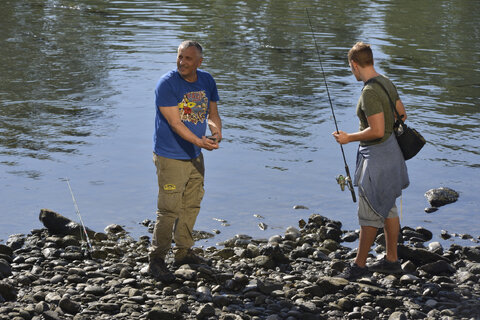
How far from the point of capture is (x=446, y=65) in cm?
2027

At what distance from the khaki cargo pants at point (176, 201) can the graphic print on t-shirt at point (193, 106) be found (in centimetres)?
38

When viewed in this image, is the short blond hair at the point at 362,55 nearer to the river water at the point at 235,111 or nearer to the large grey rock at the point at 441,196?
the river water at the point at 235,111

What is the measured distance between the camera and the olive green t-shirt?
683 cm

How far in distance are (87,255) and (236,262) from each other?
4.81 feet

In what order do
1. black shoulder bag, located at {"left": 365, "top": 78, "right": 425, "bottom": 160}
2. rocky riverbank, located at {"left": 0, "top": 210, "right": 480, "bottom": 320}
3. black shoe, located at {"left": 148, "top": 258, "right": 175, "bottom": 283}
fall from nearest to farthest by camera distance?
rocky riverbank, located at {"left": 0, "top": 210, "right": 480, "bottom": 320}
black shoulder bag, located at {"left": 365, "top": 78, "right": 425, "bottom": 160}
black shoe, located at {"left": 148, "top": 258, "right": 175, "bottom": 283}

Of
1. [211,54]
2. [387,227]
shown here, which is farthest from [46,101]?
[387,227]

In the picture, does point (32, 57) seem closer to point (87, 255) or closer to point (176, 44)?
point (176, 44)

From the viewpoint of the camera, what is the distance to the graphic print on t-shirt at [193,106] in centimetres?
717

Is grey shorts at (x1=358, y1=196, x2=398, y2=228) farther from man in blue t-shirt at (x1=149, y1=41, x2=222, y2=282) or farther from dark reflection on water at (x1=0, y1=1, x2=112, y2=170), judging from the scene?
dark reflection on water at (x1=0, y1=1, x2=112, y2=170)

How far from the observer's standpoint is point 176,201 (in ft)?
24.0

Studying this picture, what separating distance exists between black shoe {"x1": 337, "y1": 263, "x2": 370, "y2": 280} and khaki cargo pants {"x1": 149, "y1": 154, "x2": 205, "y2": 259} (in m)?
1.45

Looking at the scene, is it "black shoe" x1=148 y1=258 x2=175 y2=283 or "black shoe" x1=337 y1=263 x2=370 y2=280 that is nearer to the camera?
"black shoe" x1=148 y1=258 x2=175 y2=283

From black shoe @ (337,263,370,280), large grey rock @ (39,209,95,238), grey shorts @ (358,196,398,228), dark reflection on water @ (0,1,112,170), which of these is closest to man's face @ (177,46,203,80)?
grey shorts @ (358,196,398,228)

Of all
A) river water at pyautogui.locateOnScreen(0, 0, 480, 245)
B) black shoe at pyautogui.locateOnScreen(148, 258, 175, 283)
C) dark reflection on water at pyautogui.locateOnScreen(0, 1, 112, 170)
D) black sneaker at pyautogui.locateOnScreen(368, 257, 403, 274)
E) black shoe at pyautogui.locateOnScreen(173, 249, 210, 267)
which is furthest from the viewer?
dark reflection on water at pyautogui.locateOnScreen(0, 1, 112, 170)
